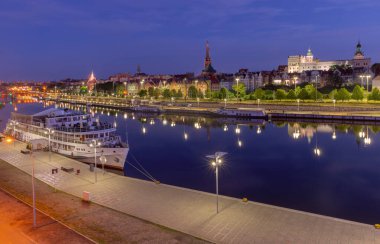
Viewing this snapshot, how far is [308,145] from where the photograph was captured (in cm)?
3378

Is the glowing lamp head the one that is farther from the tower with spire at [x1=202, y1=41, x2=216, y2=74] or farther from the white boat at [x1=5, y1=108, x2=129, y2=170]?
the tower with spire at [x1=202, y1=41, x2=216, y2=74]

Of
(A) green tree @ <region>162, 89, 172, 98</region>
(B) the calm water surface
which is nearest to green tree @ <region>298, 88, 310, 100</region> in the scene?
(B) the calm water surface

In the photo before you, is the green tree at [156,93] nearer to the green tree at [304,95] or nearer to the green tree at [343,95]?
the green tree at [304,95]

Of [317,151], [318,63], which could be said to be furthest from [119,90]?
[317,151]

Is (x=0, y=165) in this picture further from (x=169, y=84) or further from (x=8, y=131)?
(x=169, y=84)

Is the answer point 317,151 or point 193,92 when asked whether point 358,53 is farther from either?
point 317,151

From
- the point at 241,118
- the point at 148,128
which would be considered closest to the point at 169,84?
the point at 241,118

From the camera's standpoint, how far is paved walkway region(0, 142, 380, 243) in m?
11.4

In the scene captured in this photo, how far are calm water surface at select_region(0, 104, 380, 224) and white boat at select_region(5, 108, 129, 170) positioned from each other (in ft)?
6.02

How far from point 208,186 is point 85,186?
24.3ft

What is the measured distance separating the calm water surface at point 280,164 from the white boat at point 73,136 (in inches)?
72.2

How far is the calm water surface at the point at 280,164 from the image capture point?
1906cm

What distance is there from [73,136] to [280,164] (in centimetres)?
1607

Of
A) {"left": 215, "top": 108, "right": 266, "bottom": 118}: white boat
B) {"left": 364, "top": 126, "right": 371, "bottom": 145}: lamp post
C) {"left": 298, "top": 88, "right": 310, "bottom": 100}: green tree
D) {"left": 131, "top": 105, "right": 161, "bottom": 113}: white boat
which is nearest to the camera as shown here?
{"left": 364, "top": 126, "right": 371, "bottom": 145}: lamp post
